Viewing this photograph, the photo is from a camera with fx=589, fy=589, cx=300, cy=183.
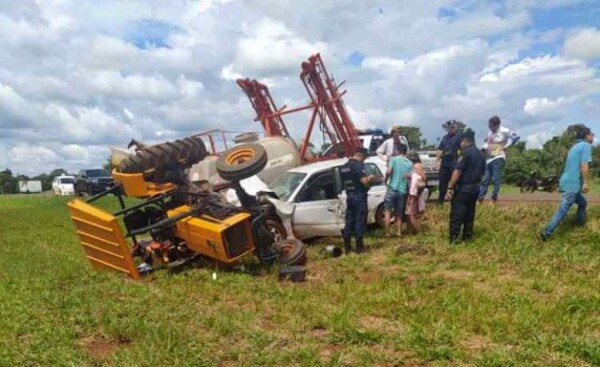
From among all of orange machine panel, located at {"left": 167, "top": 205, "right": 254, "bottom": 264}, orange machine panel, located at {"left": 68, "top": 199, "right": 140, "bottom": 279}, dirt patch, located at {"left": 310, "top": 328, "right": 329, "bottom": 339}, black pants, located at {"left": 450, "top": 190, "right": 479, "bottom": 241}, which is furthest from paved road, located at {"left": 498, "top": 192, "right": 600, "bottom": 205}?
orange machine panel, located at {"left": 68, "top": 199, "right": 140, "bottom": 279}

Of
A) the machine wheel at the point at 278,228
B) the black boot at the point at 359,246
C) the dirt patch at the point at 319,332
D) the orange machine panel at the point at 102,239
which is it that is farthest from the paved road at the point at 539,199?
the orange machine panel at the point at 102,239

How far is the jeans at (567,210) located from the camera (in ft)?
29.6

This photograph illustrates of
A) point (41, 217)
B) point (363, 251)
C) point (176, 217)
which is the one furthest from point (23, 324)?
point (41, 217)

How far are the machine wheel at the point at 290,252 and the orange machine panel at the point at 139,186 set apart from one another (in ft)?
6.28

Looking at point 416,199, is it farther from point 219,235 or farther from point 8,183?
point 8,183

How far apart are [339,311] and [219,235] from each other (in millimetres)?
2530

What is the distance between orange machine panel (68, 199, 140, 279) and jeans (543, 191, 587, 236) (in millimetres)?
6309

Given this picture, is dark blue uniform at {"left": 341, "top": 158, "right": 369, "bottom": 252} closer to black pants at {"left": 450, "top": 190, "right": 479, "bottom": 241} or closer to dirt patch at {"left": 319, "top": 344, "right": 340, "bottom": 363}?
black pants at {"left": 450, "top": 190, "right": 479, "bottom": 241}

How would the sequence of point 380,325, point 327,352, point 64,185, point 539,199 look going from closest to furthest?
point 327,352 < point 380,325 < point 539,199 < point 64,185

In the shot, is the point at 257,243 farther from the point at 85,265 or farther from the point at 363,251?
the point at 85,265

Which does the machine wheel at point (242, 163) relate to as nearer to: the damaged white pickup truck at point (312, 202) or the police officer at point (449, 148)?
the damaged white pickup truck at point (312, 202)

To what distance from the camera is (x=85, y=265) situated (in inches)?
366

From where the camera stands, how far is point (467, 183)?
9406mm

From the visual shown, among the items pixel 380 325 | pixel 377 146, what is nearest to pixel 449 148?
pixel 380 325
